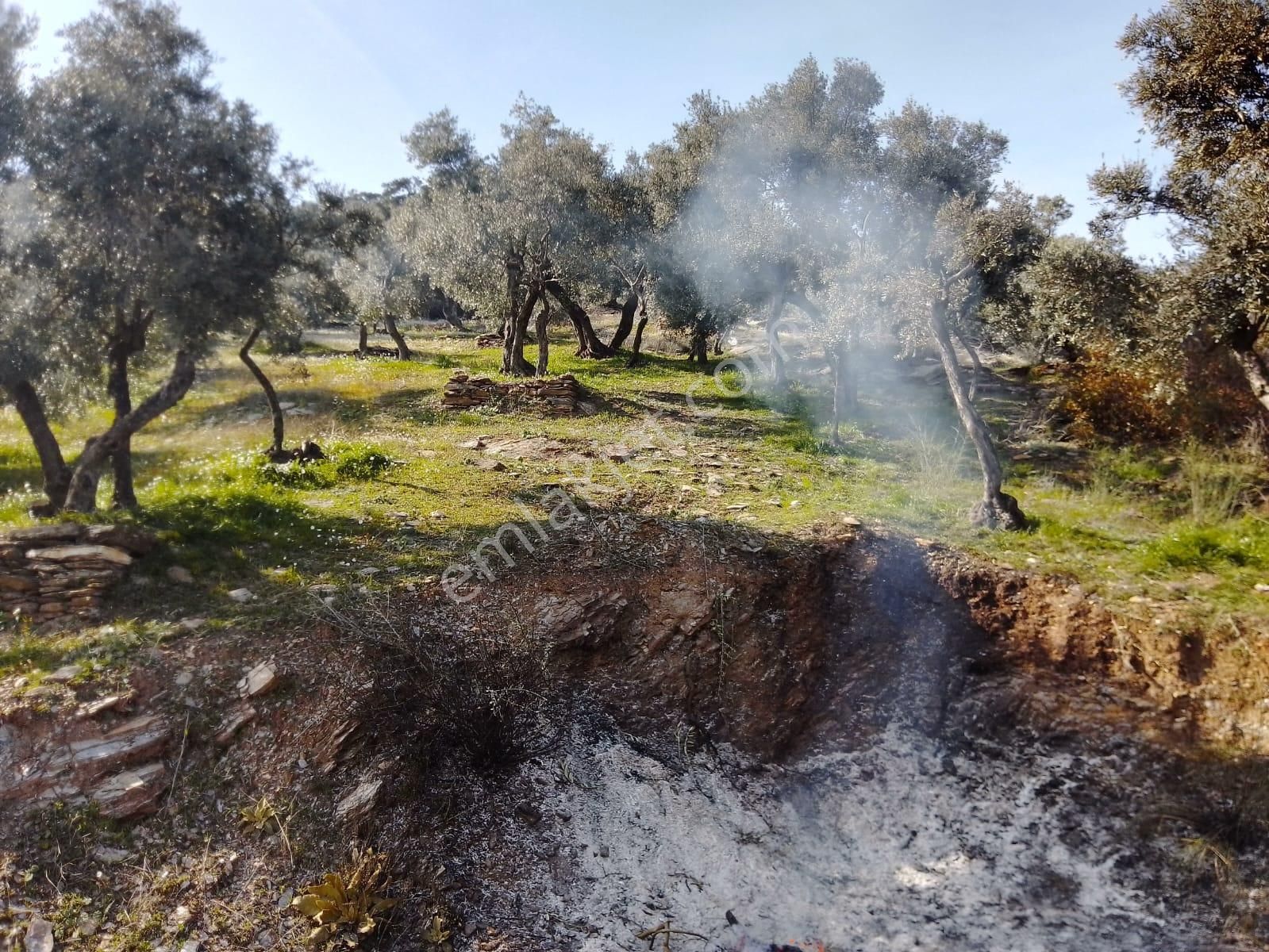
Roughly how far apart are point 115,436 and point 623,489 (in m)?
6.95

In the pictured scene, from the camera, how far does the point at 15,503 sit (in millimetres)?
10258

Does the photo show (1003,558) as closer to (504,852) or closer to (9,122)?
(504,852)

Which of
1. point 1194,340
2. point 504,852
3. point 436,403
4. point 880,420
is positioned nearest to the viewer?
point 504,852

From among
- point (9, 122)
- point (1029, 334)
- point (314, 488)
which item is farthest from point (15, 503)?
point (1029, 334)

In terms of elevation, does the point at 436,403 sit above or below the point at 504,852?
above

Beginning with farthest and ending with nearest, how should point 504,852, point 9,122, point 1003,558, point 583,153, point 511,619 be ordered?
1. point 583,153
2. point 1003,558
3. point 9,122
4. point 511,619
5. point 504,852

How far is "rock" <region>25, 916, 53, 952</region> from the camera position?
484 cm

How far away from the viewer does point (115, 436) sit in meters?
9.29

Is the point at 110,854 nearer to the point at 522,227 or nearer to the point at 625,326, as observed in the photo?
the point at 522,227

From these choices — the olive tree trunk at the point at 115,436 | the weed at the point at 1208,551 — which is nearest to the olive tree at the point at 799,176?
the weed at the point at 1208,551

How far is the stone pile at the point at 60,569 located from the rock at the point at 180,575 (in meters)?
0.42

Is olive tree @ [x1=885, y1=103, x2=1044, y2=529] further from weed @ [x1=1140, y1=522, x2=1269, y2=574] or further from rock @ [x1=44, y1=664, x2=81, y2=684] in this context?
rock @ [x1=44, y1=664, x2=81, y2=684]

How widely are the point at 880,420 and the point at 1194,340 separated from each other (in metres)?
6.19

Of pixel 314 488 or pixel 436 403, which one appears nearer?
pixel 314 488
